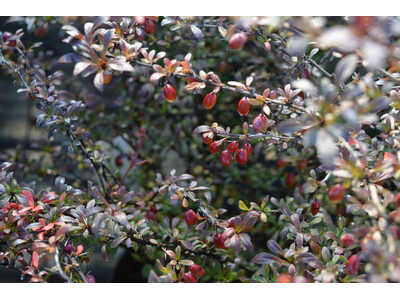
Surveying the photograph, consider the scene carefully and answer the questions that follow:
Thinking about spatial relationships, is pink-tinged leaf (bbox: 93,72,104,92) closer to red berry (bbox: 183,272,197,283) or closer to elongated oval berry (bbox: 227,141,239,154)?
elongated oval berry (bbox: 227,141,239,154)

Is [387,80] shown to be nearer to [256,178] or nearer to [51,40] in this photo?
[256,178]

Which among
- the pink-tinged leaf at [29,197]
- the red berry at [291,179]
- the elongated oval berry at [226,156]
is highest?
the elongated oval berry at [226,156]

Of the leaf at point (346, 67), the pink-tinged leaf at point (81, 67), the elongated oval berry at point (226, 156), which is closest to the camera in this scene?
the leaf at point (346, 67)

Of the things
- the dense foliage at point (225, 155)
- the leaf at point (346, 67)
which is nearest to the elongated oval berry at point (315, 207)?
the dense foliage at point (225, 155)

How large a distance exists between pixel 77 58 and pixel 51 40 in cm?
120

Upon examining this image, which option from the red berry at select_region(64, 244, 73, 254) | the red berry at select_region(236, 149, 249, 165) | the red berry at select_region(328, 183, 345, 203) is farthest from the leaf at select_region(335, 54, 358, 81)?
the red berry at select_region(64, 244, 73, 254)

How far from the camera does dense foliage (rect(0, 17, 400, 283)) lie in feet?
1.96

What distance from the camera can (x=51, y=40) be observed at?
1.69 metres

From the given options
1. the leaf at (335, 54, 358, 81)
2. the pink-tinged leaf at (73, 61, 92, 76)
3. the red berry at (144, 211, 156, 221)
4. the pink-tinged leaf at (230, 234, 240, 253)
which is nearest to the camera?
the leaf at (335, 54, 358, 81)

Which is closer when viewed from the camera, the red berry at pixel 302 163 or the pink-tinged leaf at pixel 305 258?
the pink-tinged leaf at pixel 305 258

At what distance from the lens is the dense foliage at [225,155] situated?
0.60 m

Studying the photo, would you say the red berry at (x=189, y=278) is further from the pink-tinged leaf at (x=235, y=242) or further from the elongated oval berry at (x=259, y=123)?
the elongated oval berry at (x=259, y=123)
